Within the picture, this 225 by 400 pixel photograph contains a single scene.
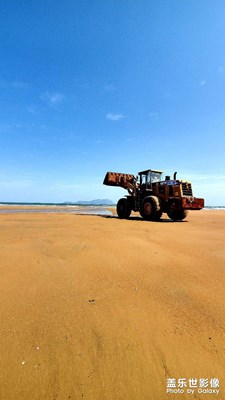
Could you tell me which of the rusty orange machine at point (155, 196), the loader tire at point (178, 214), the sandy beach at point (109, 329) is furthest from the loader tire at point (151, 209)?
the sandy beach at point (109, 329)

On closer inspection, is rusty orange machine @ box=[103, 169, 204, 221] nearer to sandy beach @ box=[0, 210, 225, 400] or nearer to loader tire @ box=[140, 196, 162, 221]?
loader tire @ box=[140, 196, 162, 221]

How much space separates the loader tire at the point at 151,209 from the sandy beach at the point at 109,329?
8.06 m

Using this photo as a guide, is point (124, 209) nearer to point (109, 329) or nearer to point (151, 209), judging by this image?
point (151, 209)

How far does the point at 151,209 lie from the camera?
11820mm

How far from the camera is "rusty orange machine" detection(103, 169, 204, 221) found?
11562mm

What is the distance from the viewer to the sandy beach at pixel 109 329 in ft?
4.84

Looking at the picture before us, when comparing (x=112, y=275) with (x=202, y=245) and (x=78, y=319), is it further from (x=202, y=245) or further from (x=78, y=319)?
(x=202, y=245)

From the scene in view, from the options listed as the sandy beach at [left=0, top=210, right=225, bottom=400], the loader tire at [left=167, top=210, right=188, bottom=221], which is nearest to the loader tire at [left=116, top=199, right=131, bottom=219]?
the loader tire at [left=167, top=210, right=188, bottom=221]

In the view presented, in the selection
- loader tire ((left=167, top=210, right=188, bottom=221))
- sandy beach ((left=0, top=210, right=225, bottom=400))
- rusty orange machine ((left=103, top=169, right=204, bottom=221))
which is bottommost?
sandy beach ((left=0, top=210, right=225, bottom=400))

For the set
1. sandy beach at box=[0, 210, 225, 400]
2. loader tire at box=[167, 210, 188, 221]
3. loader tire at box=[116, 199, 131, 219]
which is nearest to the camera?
sandy beach at box=[0, 210, 225, 400]

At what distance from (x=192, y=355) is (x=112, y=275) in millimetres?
1486

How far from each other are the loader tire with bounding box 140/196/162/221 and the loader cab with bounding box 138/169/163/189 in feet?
5.14

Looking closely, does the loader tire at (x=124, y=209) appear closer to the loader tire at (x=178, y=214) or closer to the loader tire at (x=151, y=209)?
the loader tire at (x=151, y=209)

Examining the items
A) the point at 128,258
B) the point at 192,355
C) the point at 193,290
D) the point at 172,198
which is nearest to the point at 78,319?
the point at 192,355
